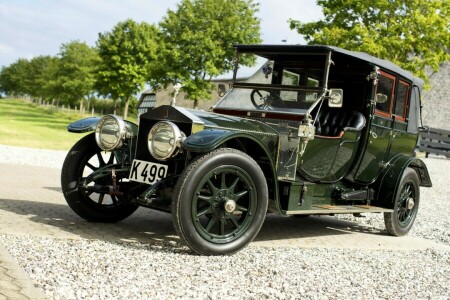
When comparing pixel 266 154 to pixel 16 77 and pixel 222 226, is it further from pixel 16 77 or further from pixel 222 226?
pixel 16 77

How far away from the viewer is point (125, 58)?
45.2m

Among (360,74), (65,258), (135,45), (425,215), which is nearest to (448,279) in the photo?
(360,74)

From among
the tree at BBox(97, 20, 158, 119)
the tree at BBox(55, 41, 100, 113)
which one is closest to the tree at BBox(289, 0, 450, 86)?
the tree at BBox(97, 20, 158, 119)

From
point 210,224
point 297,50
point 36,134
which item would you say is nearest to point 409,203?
point 297,50

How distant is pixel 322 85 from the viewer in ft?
21.2

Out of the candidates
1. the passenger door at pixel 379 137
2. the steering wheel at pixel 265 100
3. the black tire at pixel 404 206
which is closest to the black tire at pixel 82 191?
the steering wheel at pixel 265 100

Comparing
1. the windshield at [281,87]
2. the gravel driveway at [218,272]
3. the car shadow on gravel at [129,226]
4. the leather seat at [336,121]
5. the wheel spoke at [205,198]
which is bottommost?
the car shadow on gravel at [129,226]

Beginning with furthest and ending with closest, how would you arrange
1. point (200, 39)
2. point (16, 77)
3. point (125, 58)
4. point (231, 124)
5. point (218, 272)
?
point (16, 77)
point (125, 58)
point (200, 39)
point (231, 124)
point (218, 272)

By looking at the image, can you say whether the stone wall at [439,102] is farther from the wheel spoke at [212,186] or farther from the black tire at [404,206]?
the wheel spoke at [212,186]

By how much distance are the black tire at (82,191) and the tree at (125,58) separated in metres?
38.0

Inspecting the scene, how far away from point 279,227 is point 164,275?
3.52 metres

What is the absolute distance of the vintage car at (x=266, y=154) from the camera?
16.8ft

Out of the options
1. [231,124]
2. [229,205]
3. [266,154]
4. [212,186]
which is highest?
[231,124]

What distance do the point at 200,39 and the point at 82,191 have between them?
29701 mm
